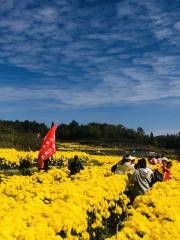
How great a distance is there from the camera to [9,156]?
108 feet

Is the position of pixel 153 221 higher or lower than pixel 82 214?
lower

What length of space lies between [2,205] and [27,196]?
2361 millimetres

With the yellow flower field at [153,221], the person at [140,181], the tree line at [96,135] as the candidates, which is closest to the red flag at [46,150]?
the person at [140,181]

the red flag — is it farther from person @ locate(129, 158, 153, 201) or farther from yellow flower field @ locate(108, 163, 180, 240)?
yellow flower field @ locate(108, 163, 180, 240)

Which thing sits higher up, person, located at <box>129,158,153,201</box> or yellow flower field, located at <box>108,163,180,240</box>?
person, located at <box>129,158,153,201</box>

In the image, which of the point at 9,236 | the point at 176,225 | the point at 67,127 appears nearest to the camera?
the point at 9,236

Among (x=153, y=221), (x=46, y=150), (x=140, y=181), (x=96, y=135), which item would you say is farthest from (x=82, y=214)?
(x=96, y=135)

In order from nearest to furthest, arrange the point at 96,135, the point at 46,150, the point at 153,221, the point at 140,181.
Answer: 1. the point at 153,221
2. the point at 140,181
3. the point at 46,150
4. the point at 96,135

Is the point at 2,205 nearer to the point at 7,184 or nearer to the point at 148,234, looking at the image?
the point at 148,234

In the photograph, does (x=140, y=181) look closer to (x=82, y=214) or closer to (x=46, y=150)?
(x=82, y=214)

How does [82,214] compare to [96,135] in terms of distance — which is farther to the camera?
[96,135]

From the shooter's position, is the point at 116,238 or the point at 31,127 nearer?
the point at 116,238

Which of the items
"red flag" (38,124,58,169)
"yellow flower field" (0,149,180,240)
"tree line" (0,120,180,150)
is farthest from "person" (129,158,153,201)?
"tree line" (0,120,180,150)

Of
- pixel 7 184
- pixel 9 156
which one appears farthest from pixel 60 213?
pixel 9 156
